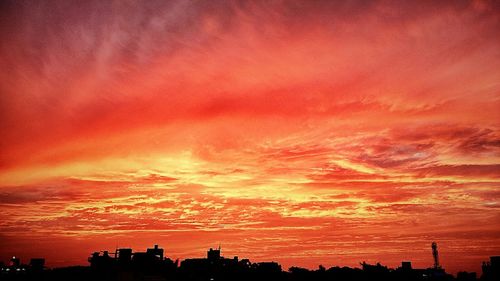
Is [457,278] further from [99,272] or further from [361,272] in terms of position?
[99,272]

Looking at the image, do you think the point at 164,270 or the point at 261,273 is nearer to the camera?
the point at 164,270

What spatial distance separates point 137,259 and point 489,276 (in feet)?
235

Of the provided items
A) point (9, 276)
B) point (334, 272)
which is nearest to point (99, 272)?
point (9, 276)

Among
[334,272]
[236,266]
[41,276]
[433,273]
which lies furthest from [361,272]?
[41,276]

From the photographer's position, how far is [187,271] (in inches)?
2731

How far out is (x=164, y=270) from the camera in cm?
6550

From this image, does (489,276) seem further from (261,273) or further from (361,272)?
(261,273)

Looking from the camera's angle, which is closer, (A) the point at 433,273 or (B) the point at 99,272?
(B) the point at 99,272

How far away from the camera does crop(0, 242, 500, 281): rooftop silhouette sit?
58.5 metres

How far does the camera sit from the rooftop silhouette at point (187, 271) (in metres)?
58.5

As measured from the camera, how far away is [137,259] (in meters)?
64.4

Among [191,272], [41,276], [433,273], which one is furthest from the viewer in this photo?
[433,273]

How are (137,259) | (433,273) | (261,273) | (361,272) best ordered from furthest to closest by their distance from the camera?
1. (433,273)
2. (361,272)
3. (261,273)
4. (137,259)

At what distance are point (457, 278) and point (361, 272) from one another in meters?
21.3
